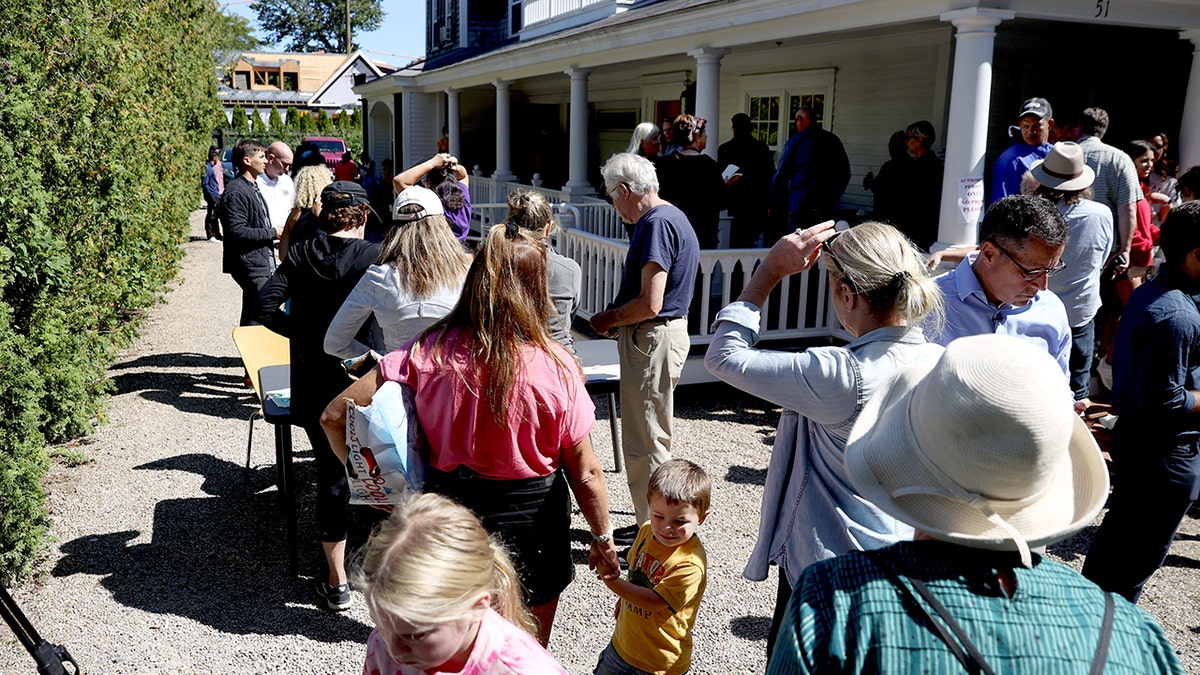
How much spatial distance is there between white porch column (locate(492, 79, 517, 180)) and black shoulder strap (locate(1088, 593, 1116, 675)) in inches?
615

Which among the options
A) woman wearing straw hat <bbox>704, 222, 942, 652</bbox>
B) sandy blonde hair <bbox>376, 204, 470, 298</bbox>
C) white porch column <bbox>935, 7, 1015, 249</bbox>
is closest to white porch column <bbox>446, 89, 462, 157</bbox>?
white porch column <bbox>935, 7, 1015, 249</bbox>

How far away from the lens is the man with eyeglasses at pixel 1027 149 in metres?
6.00

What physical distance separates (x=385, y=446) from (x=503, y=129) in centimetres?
1464

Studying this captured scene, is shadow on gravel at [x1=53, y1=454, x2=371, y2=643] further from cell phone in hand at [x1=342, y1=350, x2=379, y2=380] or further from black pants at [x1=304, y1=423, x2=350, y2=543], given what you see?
cell phone in hand at [x1=342, y1=350, x2=379, y2=380]

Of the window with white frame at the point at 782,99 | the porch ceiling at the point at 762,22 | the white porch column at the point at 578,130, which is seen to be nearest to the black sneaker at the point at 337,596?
the porch ceiling at the point at 762,22

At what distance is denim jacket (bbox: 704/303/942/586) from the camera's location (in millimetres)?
2201

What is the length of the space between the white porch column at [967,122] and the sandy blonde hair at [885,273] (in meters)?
4.90

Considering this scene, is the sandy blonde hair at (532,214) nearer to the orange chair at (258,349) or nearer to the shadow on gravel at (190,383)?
the orange chair at (258,349)

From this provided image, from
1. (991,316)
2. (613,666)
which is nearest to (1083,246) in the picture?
(991,316)

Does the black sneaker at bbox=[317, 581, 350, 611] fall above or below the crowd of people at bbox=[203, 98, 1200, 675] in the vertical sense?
below

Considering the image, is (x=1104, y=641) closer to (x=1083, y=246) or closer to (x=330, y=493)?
(x=330, y=493)

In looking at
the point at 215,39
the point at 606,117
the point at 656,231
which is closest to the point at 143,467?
the point at 656,231

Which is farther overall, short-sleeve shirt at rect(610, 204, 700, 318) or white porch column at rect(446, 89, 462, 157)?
white porch column at rect(446, 89, 462, 157)

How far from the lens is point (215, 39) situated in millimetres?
18484
